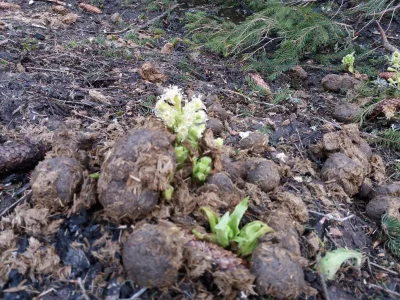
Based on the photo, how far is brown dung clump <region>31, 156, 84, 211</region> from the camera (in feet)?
5.67

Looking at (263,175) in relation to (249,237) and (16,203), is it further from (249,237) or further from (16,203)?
(16,203)

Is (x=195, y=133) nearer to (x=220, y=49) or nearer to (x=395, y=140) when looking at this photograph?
(x=395, y=140)

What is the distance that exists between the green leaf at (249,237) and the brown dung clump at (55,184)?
0.77 metres

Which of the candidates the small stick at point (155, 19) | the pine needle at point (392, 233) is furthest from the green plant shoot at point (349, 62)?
the small stick at point (155, 19)

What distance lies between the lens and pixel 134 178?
1630 mm

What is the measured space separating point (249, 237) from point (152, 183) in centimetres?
48

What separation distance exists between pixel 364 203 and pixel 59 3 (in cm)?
441

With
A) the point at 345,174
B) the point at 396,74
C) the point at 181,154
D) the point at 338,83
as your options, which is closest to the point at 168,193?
the point at 181,154

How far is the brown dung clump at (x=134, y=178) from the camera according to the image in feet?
5.36

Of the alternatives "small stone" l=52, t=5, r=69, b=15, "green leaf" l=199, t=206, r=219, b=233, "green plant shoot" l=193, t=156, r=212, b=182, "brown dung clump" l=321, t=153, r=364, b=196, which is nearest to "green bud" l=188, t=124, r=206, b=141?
"green plant shoot" l=193, t=156, r=212, b=182

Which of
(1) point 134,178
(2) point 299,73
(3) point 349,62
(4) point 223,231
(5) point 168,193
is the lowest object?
(2) point 299,73

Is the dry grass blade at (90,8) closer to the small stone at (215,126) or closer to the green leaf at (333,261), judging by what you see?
the small stone at (215,126)

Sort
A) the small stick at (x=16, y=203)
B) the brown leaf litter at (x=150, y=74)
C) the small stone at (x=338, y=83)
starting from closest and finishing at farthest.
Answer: the small stick at (x=16, y=203)
the brown leaf litter at (x=150, y=74)
the small stone at (x=338, y=83)

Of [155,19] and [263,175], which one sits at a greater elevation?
[263,175]
